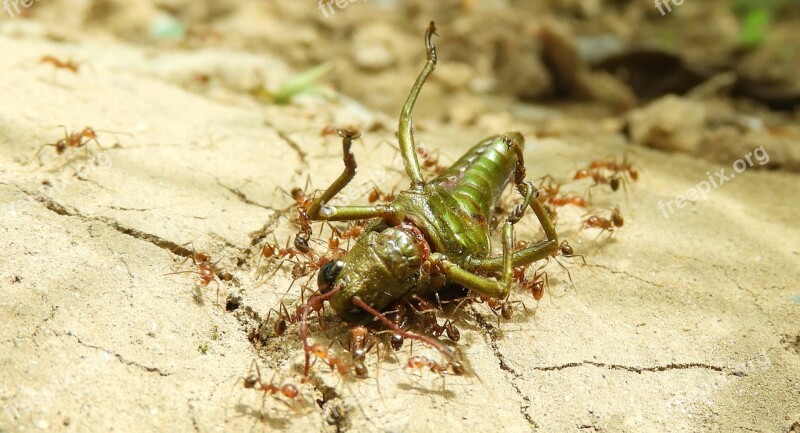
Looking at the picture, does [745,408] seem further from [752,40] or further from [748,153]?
[752,40]

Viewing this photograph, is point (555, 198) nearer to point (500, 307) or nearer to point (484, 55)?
point (500, 307)

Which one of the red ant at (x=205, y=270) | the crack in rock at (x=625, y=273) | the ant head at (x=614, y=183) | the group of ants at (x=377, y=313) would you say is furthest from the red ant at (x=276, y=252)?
the ant head at (x=614, y=183)

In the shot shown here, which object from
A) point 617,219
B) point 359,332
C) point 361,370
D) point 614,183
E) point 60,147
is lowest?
point 361,370

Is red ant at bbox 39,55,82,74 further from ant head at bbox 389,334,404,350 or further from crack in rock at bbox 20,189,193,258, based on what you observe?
ant head at bbox 389,334,404,350

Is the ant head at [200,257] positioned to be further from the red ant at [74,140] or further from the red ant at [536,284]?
the red ant at [536,284]

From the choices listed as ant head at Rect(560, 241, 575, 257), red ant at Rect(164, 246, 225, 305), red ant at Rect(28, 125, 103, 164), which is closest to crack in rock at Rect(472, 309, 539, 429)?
ant head at Rect(560, 241, 575, 257)

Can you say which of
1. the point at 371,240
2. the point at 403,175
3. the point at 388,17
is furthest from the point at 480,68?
the point at 371,240

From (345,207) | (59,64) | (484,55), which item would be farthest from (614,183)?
(59,64)
